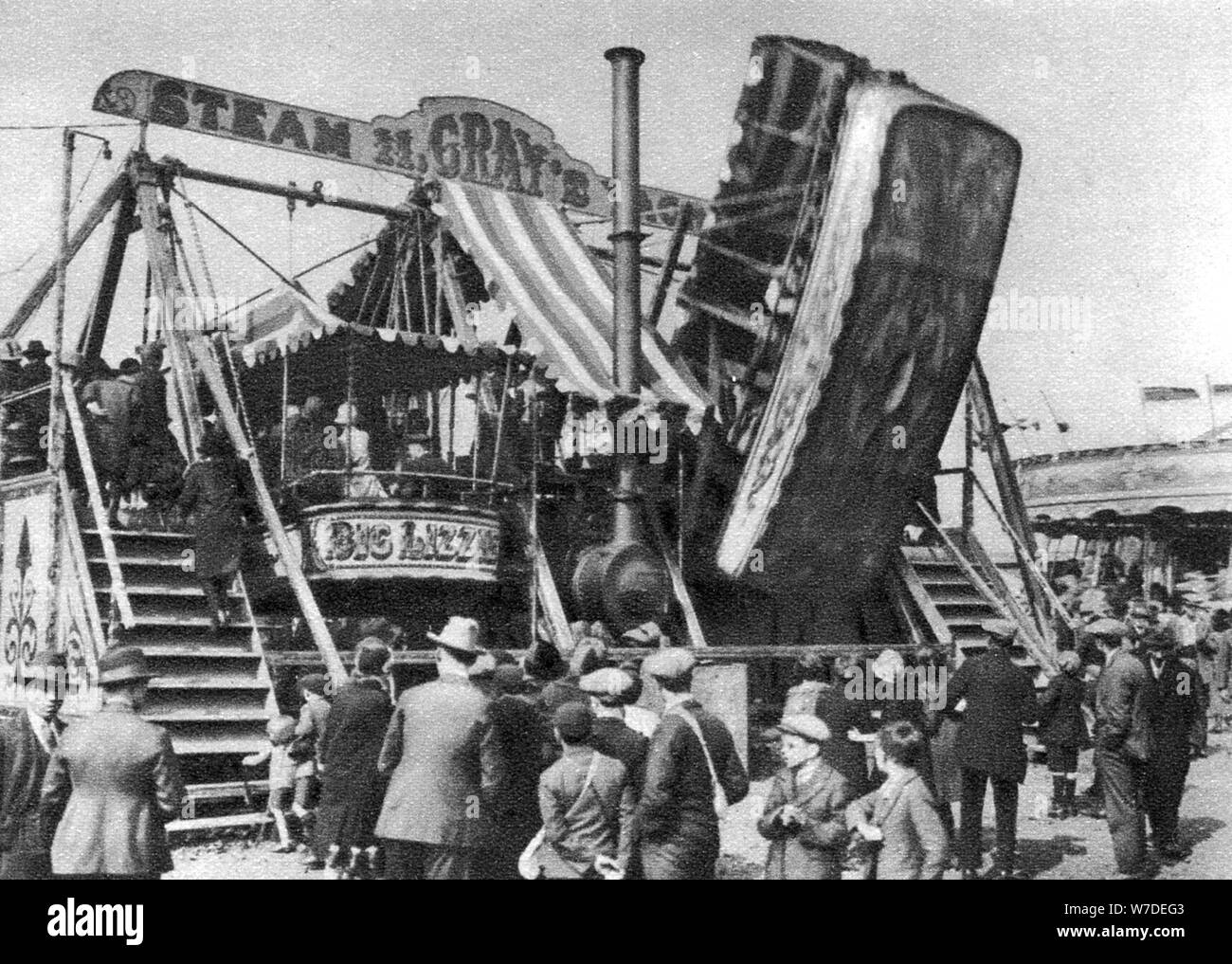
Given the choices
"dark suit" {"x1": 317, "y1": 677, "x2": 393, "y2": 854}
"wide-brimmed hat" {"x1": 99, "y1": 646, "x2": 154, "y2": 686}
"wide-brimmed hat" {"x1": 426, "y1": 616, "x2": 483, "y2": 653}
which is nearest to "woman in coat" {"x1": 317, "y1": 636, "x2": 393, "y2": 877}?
"dark suit" {"x1": 317, "y1": 677, "x2": 393, "y2": 854}

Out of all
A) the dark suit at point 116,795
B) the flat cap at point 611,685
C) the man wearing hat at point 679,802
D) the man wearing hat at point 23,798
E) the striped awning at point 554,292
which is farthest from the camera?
the striped awning at point 554,292

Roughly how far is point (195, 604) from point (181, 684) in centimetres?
93

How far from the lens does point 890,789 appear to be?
5.65 metres

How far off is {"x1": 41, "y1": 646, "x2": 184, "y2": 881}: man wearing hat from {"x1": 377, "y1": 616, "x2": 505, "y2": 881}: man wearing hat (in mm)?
951

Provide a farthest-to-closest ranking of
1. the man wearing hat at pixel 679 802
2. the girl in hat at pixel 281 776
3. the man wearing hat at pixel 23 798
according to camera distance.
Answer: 1. the girl in hat at pixel 281 776
2. the man wearing hat at pixel 23 798
3. the man wearing hat at pixel 679 802

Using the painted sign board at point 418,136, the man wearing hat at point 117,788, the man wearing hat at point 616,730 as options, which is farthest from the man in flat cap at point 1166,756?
the painted sign board at point 418,136

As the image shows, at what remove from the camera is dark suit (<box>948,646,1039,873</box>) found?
766 cm

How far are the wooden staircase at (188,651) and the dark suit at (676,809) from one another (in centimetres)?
454

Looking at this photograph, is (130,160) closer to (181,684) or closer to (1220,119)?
(181,684)

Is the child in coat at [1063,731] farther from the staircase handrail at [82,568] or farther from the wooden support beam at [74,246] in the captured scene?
the wooden support beam at [74,246]

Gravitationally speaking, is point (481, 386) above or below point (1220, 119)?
below

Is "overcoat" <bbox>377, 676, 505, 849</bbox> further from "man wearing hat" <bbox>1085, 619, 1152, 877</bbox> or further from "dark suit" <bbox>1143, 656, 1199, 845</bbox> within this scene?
"dark suit" <bbox>1143, 656, 1199, 845</bbox>

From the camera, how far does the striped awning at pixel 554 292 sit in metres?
12.6
